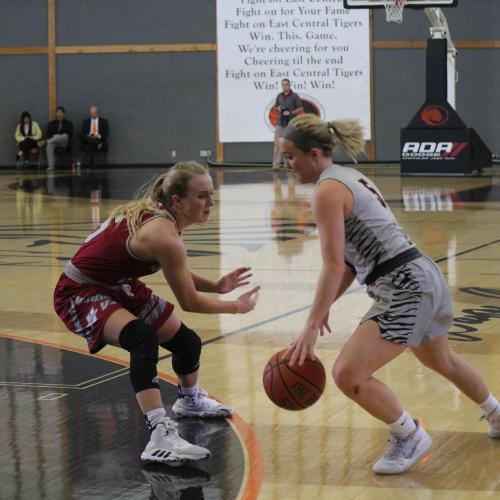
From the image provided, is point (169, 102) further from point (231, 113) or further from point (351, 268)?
point (351, 268)

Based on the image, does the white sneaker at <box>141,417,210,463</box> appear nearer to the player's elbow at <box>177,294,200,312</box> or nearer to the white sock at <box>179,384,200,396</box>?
the player's elbow at <box>177,294,200,312</box>

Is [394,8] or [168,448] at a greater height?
[394,8]

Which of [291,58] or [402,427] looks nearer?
[402,427]

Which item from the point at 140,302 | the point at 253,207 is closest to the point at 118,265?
the point at 140,302

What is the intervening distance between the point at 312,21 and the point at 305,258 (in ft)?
54.3

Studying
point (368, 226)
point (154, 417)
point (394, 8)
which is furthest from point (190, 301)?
point (394, 8)

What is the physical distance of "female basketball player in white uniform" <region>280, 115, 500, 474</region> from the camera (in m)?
3.97

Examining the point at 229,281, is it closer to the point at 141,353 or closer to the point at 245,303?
the point at 245,303

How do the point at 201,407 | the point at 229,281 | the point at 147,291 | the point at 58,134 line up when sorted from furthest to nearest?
1. the point at 58,134
2. the point at 201,407
3. the point at 147,291
4. the point at 229,281

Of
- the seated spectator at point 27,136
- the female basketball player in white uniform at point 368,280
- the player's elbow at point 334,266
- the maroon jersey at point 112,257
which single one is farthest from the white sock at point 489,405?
the seated spectator at point 27,136

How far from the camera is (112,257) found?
4.51 metres

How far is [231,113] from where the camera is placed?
85.8 feet

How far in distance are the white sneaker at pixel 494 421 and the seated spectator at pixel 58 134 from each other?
21827 mm

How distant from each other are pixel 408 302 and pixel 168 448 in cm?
112
